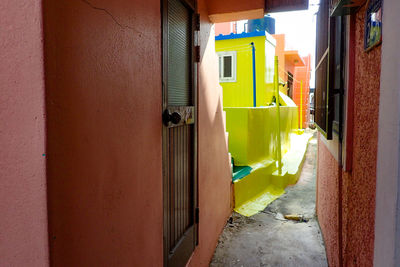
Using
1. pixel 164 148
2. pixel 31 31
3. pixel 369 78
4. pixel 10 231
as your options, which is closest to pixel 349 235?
pixel 369 78

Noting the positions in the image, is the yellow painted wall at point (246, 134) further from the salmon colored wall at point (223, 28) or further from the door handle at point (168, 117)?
the salmon colored wall at point (223, 28)

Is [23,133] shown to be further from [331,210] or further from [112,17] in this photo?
[331,210]

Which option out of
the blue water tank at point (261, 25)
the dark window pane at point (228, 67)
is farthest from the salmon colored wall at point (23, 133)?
the blue water tank at point (261, 25)

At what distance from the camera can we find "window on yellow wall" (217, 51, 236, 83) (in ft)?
29.4

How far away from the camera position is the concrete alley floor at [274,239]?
3826 millimetres

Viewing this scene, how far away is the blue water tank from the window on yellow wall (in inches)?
112

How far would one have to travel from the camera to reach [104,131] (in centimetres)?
140

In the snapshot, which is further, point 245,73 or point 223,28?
point 223,28

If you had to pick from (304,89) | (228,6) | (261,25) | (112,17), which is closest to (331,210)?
(228,6)

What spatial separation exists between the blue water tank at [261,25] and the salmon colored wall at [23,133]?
10946 millimetres

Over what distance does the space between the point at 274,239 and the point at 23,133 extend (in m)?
4.00

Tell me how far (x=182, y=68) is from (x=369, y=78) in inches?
56.0

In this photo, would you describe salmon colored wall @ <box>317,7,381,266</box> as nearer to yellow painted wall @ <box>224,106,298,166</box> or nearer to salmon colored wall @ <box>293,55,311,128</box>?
yellow painted wall @ <box>224,106,298,166</box>

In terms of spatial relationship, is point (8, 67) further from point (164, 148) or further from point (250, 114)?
point (250, 114)
